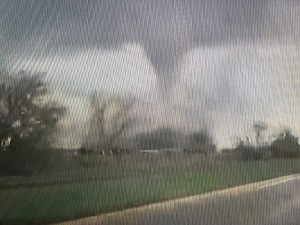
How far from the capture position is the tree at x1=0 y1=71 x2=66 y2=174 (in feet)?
3.59

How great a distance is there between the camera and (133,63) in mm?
1137

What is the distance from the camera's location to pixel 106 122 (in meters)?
1.12

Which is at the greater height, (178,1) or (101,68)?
(178,1)

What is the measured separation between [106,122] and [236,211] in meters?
0.37

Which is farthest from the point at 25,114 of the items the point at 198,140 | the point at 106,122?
the point at 198,140

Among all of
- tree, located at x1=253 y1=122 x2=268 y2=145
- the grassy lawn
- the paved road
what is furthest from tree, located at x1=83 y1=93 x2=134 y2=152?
tree, located at x1=253 y1=122 x2=268 y2=145

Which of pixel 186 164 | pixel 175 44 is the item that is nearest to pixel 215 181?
pixel 186 164

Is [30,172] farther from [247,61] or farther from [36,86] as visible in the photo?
[247,61]

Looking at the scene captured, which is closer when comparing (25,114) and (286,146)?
(25,114)

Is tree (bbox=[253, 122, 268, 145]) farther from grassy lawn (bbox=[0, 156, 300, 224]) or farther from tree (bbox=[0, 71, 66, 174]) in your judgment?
tree (bbox=[0, 71, 66, 174])

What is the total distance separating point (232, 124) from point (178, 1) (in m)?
0.31

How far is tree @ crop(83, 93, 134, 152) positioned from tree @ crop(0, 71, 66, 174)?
0.07 meters

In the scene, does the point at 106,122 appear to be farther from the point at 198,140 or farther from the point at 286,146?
the point at 286,146

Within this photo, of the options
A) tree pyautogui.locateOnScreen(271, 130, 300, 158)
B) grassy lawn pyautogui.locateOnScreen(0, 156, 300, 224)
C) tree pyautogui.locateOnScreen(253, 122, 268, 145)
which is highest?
tree pyautogui.locateOnScreen(253, 122, 268, 145)
